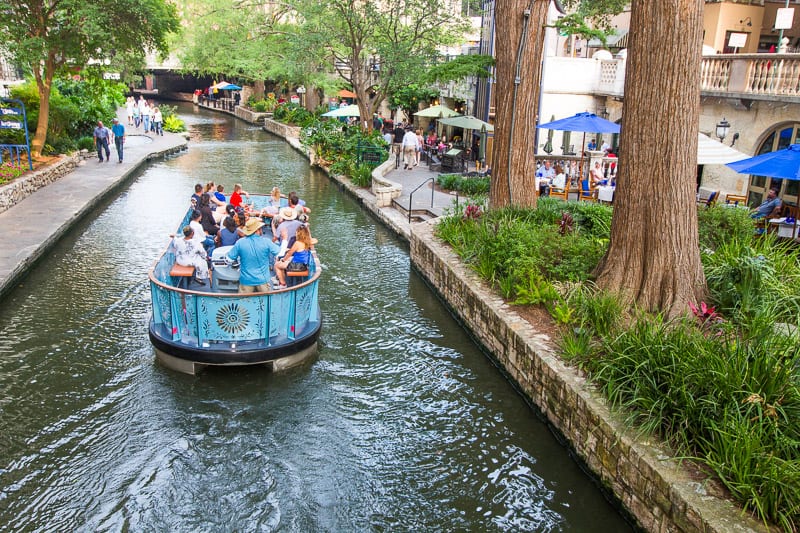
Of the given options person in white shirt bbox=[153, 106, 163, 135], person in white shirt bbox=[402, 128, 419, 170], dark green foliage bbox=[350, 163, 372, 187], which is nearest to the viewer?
dark green foliage bbox=[350, 163, 372, 187]

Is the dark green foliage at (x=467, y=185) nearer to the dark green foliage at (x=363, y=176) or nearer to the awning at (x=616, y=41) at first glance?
the dark green foliage at (x=363, y=176)

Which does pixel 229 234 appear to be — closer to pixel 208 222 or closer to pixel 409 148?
pixel 208 222

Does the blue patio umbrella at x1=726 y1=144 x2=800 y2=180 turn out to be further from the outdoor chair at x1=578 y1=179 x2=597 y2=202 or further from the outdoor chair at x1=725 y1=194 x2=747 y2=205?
the outdoor chair at x1=578 y1=179 x2=597 y2=202

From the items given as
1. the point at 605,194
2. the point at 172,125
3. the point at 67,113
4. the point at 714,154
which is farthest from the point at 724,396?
the point at 172,125

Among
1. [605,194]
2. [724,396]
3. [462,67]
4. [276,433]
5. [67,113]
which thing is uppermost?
[462,67]

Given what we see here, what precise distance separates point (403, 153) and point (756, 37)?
43.2ft

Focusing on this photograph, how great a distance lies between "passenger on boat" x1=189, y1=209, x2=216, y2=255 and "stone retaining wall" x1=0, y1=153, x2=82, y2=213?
310 inches

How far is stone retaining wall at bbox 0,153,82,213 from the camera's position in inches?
683

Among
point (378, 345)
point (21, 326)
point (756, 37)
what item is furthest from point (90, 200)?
point (756, 37)

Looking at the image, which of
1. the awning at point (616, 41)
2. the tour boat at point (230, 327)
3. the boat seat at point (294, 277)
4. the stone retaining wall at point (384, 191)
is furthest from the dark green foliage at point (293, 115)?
the tour boat at point (230, 327)

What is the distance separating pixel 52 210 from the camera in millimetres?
17703

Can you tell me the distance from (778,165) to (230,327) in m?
10.2

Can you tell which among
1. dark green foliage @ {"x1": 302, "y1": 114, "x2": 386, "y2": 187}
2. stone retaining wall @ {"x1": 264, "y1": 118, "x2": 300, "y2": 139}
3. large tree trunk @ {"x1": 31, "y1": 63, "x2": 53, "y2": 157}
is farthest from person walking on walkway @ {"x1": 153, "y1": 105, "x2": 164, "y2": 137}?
large tree trunk @ {"x1": 31, "y1": 63, "x2": 53, "y2": 157}

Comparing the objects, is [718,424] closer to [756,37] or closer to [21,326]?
[21,326]
